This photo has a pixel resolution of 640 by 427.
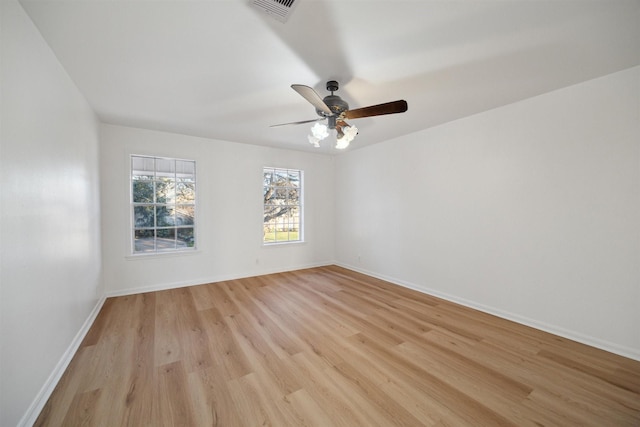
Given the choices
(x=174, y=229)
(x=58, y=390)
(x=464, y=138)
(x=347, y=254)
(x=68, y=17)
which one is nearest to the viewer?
(x=68, y=17)

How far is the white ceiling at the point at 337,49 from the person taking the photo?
1510 millimetres

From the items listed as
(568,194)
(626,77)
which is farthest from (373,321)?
(626,77)

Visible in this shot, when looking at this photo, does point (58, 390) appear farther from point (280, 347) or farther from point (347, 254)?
point (347, 254)

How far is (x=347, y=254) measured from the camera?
533 centimetres

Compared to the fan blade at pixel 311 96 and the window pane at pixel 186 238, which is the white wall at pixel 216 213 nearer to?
the window pane at pixel 186 238

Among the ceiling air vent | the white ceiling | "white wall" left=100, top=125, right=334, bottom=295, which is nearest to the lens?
the ceiling air vent

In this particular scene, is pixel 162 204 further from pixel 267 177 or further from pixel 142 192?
pixel 267 177

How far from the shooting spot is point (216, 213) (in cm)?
434

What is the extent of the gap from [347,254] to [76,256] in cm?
423

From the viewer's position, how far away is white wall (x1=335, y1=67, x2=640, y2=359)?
2.19m

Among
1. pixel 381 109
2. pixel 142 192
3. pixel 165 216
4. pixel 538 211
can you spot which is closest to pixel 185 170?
pixel 142 192

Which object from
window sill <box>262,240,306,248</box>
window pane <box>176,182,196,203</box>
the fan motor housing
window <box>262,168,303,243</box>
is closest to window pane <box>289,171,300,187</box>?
window <box>262,168,303,243</box>

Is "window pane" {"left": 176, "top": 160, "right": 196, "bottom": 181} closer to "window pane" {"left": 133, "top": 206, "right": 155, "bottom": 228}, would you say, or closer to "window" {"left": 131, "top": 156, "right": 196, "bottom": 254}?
"window" {"left": 131, "top": 156, "right": 196, "bottom": 254}

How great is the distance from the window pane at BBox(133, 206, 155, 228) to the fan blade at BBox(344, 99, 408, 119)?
3.51 metres
